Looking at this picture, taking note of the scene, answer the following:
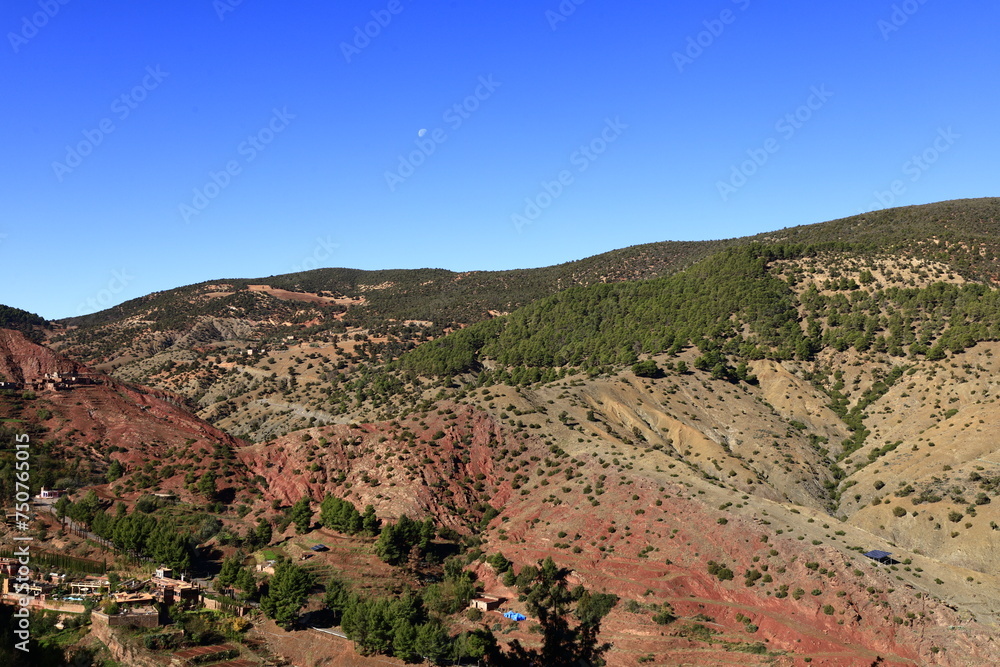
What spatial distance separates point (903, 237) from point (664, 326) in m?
42.9

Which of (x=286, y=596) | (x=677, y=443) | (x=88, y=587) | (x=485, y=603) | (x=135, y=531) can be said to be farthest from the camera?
(x=677, y=443)

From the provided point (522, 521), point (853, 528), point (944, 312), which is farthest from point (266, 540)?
point (944, 312)

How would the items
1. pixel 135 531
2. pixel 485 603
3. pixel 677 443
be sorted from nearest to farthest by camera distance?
pixel 485 603
pixel 135 531
pixel 677 443

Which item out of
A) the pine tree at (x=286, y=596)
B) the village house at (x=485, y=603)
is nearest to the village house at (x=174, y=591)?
the pine tree at (x=286, y=596)

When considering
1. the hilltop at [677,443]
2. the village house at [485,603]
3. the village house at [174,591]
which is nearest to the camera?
the village house at [174,591]

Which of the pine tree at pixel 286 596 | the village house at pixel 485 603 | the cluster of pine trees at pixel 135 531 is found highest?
the cluster of pine trees at pixel 135 531

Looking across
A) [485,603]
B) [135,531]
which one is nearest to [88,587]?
[135,531]

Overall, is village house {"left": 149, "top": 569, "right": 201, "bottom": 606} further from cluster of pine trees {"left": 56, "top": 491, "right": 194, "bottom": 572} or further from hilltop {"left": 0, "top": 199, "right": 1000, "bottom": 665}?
hilltop {"left": 0, "top": 199, "right": 1000, "bottom": 665}

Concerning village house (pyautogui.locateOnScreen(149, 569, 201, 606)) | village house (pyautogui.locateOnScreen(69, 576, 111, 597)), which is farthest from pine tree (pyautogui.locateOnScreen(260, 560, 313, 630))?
village house (pyautogui.locateOnScreen(69, 576, 111, 597))

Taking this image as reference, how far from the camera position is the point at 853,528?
198 ft

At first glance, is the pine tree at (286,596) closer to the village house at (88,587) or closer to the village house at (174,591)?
the village house at (174,591)

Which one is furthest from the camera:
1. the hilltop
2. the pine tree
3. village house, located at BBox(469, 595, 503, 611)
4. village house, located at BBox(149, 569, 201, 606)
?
village house, located at BBox(469, 595, 503, 611)

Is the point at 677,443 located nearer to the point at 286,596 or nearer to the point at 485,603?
the point at 485,603

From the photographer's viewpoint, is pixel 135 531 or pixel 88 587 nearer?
pixel 88 587
